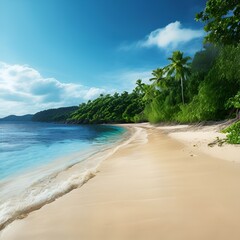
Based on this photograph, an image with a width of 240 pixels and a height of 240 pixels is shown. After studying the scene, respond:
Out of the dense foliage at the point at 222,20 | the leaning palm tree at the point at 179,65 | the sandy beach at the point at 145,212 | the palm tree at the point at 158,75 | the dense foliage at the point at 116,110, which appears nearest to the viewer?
the sandy beach at the point at 145,212

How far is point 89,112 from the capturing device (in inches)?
4638

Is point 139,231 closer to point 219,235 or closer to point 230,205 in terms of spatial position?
point 219,235

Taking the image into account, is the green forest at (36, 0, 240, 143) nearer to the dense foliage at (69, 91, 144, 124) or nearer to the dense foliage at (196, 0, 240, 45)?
the dense foliage at (196, 0, 240, 45)

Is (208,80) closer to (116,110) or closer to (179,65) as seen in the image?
(179,65)

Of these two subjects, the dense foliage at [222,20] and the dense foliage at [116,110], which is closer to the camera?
the dense foliage at [222,20]

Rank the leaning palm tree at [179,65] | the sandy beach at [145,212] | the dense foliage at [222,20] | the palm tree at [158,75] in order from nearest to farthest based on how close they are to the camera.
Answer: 1. the sandy beach at [145,212]
2. the dense foliage at [222,20]
3. the leaning palm tree at [179,65]
4. the palm tree at [158,75]

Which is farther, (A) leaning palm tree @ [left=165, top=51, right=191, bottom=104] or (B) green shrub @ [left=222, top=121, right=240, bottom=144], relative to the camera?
(A) leaning palm tree @ [left=165, top=51, right=191, bottom=104]

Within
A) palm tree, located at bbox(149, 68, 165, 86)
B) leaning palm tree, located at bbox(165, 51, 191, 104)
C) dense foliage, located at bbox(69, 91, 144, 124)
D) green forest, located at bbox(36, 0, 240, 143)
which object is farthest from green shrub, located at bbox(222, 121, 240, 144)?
dense foliage, located at bbox(69, 91, 144, 124)

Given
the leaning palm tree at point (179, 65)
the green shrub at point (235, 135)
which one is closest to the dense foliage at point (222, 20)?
the green shrub at point (235, 135)

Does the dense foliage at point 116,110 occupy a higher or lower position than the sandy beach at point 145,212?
higher

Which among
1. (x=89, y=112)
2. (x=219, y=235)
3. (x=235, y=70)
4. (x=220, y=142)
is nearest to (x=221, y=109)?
(x=235, y=70)

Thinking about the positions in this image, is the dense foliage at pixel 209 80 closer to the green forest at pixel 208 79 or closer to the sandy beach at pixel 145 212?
the green forest at pixel 208 79

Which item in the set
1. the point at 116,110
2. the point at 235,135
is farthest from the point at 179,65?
the point at 116,110

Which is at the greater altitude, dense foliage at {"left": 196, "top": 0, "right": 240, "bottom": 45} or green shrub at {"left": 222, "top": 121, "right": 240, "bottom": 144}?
dense foliage at {"left": 196, "top": 0, "right": 240, "bottom": 45}
